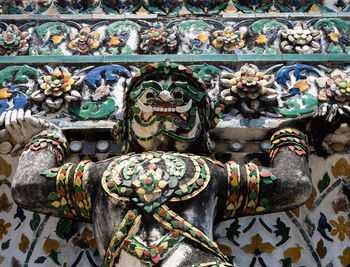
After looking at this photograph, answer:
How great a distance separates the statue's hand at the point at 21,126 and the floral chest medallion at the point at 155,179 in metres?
0.62

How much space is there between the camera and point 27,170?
4.26 metres

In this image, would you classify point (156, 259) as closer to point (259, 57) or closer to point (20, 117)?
point (20, 117)

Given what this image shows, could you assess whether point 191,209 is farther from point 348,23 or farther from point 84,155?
point 348,23

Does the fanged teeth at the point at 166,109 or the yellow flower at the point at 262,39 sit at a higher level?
the yellow flower at the point at 262,39

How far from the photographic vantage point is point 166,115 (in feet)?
13.9

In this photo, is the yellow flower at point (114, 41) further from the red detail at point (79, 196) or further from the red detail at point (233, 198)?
the red detail at point (233, 198)

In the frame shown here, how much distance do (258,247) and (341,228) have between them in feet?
1.61

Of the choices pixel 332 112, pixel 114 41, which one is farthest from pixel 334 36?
pixel 114 41

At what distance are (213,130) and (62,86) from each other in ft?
3.12

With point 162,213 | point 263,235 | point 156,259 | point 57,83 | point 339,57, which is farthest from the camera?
point 339,57

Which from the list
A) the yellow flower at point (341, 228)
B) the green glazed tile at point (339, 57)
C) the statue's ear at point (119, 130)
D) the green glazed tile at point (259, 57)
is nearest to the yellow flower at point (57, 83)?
the statue's ear at point (119, 130)

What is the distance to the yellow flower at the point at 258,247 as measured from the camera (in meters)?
4.60

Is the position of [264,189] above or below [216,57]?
below

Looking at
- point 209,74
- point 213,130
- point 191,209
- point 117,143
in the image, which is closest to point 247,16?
point 209,74
